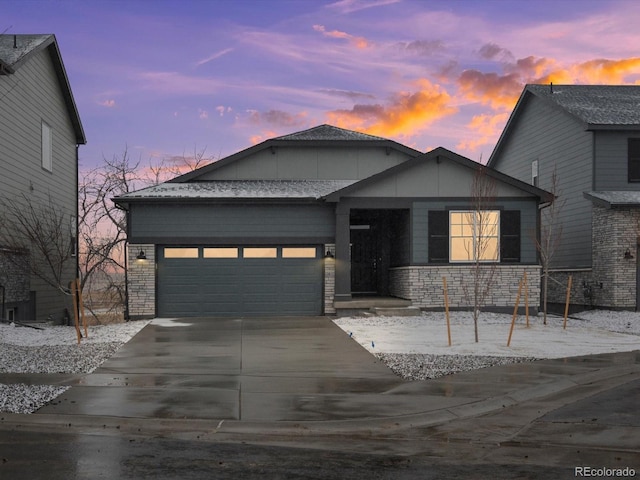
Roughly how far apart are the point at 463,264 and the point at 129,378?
47.7ft

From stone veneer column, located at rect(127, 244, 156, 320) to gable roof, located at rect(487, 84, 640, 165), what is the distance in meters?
16.3

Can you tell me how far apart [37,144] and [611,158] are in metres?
20.8

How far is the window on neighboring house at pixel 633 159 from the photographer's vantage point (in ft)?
88.6

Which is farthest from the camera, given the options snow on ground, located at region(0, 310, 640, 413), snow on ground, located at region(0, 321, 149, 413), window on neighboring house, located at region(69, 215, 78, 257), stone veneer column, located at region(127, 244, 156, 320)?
window on neighboring house, located at region(69, 215, 78, 257)

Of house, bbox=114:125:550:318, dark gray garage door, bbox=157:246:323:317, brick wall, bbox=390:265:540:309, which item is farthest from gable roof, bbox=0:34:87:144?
brick wall, bbox=390:265:540:309

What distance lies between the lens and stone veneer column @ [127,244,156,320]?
23.8m

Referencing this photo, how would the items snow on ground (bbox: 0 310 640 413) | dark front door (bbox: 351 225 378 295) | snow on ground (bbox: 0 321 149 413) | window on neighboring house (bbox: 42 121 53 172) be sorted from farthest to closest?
dark front door (bbox: 351 225 378 295)
window on neighboring house (bbox: 42 121 53 172)
snow on ground (bbox: 0 310 640 413)
snow on ground (bbox: 0 321 149 413)

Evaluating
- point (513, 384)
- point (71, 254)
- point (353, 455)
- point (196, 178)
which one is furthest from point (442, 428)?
point (71, 254)

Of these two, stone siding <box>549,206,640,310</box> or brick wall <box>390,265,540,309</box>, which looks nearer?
brick wall <box>390,265,540,309</box>

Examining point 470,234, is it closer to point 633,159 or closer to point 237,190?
point 633,159

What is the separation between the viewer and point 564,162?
29.4m

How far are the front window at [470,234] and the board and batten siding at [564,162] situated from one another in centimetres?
530

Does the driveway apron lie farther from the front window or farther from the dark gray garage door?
the front window

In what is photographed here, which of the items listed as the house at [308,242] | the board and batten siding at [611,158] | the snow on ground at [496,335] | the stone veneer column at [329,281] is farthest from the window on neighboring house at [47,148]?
the board and batten siding at [611,158]
